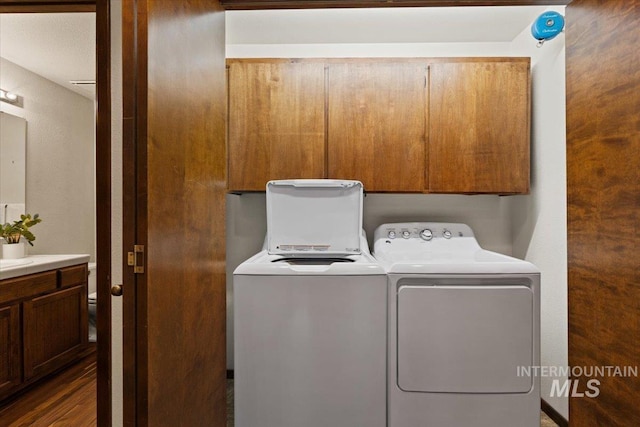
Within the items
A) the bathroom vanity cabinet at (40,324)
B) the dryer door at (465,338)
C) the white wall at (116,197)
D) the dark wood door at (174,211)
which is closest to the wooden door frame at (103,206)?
the white wall at (116,197)

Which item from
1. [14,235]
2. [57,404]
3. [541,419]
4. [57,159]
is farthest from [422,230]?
[57,159]

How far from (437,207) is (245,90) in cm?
151

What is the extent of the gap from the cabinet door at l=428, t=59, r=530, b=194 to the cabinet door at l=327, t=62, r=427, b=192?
0.10m

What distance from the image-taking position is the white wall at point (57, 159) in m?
3.01

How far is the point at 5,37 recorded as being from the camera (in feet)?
8.05

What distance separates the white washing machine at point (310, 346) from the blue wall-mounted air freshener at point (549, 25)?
1.59m

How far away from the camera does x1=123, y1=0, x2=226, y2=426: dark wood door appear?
99cm

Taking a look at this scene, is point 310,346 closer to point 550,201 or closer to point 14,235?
point 550,201

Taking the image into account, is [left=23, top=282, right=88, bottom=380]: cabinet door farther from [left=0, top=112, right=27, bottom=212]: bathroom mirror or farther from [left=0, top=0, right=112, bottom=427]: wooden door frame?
[left=0, top=0, right=112, bottom=427]: wooden door frame

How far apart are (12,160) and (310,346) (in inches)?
110

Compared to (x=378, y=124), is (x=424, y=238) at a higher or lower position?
lower

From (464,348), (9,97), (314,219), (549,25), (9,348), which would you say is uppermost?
(549,25)

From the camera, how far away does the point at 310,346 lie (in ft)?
6.05

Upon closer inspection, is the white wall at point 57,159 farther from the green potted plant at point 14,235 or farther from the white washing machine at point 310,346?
the white washing machine at point 310,346
